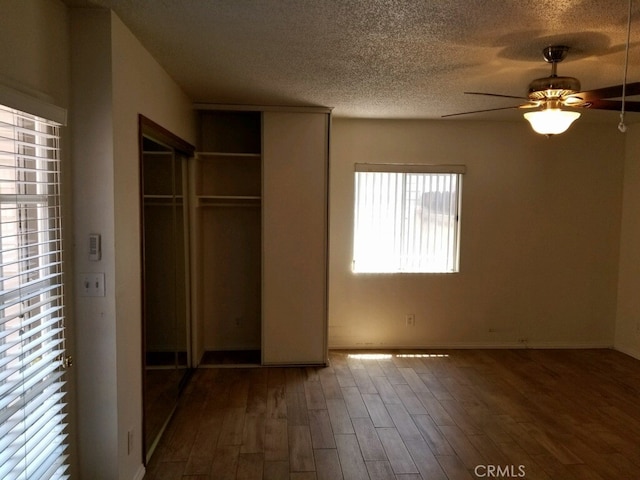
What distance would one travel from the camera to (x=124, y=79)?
226 cm

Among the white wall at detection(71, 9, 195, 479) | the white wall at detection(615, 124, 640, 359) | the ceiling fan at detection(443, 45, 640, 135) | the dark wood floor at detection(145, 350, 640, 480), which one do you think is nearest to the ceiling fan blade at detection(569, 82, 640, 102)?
the ceiling fan at detection(443, 45, 640, 135)

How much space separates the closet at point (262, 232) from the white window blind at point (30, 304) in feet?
7.12

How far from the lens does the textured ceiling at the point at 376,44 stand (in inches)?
79.0

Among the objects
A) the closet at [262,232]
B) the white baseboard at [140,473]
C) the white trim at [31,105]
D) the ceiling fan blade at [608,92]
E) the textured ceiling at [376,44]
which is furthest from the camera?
the closet at [262,232]

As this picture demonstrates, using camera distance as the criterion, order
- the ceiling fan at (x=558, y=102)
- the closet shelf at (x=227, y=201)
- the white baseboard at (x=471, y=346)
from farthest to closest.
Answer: the white baseboard at (x=471, y=346), the closet shelf at (x=227, y=201), the ceiling fan at (x=558, y=102)

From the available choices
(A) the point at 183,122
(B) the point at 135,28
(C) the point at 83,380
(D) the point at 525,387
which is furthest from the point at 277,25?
(D) the point at 525,387

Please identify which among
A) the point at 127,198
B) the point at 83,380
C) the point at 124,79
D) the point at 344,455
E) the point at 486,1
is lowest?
the point at 344,455

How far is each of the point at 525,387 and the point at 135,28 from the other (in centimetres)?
401

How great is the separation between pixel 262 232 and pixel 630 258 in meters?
4.00

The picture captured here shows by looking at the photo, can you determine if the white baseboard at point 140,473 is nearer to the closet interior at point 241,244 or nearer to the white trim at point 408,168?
the closet interior at point 241,244

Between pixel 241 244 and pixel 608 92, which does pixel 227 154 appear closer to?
pixel 241 244

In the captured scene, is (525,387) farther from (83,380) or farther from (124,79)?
(124,79)

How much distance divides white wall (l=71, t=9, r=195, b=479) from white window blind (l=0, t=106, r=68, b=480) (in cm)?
13

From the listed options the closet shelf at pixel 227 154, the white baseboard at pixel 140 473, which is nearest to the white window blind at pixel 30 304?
the white baseboard at pixel 140 473
